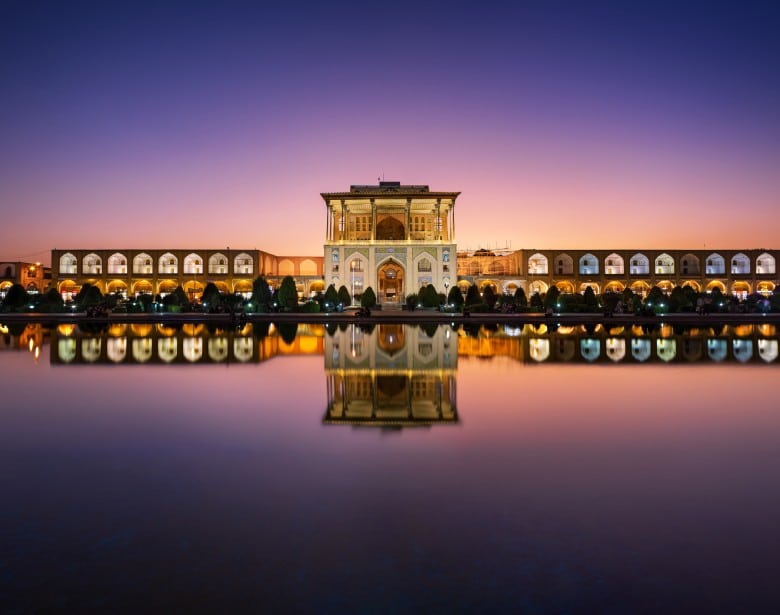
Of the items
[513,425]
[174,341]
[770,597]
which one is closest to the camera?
[770,597]

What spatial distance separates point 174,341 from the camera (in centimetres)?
1612

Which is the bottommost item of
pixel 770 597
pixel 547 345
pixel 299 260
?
pixel 770 597

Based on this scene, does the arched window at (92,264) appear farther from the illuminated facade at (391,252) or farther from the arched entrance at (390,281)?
the arched entrance at (390,281)

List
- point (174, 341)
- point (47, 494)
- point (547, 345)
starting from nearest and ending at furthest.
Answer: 1. point (47, 494)
2. point (547, 345)
3. point (174, 341)

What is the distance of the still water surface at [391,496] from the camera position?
101 inches

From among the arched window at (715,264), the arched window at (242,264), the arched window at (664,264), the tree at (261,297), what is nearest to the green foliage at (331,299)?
the tree at (261,297)

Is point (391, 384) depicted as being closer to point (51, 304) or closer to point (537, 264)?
point (51, 304)

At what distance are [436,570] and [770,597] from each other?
152 centimetres

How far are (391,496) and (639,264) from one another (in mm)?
54165

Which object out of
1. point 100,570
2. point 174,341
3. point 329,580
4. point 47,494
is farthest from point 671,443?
point 174,341

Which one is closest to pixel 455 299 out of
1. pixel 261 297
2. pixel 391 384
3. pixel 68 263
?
pixel 261 297

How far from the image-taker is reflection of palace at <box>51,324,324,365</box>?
1185 centimetres

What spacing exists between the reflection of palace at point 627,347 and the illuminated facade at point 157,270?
35870 mm

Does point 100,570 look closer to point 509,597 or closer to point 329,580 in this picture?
point 329,580
